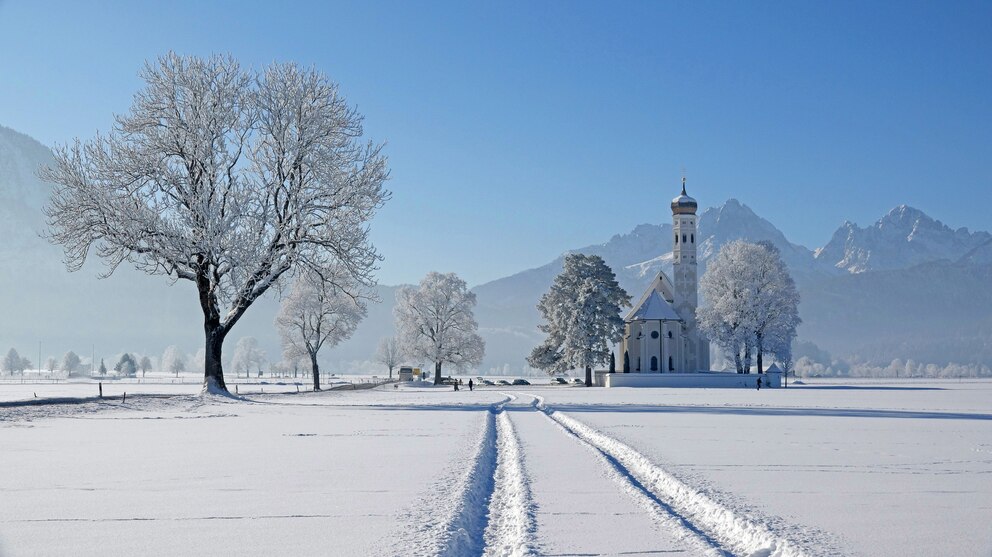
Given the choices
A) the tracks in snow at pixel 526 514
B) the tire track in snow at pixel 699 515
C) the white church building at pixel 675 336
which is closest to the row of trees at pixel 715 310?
the white church building at pixel 675 336

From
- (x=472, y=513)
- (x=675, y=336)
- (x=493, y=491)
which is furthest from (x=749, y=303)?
(x=472, y=513)

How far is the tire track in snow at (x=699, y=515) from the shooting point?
27.4ft

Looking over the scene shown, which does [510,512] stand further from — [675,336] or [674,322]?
[675,336]

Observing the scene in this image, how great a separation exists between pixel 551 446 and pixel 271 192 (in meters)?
23.7

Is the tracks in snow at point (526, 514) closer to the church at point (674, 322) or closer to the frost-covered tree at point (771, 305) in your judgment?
the frost-covered tree at point (771, 305)

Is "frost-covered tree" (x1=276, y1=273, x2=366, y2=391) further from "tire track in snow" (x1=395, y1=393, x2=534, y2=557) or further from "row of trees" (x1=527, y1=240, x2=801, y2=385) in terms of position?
"tire track in snow" (x1=395, y1=393, x2=534, y2=557)

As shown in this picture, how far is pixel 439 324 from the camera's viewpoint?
271ft

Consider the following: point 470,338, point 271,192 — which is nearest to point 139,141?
point 271,192

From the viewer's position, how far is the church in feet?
275

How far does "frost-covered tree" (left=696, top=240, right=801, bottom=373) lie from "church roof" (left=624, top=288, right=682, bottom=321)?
334 inches

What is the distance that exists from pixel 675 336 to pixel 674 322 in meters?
1.39

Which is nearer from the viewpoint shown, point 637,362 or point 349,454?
point 349,454

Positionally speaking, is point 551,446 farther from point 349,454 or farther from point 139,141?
point 139,141

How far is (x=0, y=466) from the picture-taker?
1419 cm
